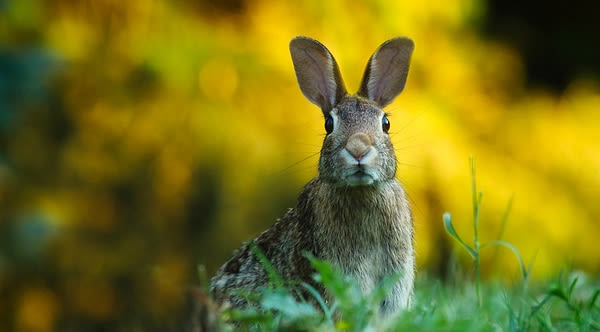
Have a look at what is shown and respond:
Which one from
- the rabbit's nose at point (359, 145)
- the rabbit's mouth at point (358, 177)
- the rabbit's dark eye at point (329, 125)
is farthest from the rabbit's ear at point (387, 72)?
the rabbit's mouth at point (358, 177)

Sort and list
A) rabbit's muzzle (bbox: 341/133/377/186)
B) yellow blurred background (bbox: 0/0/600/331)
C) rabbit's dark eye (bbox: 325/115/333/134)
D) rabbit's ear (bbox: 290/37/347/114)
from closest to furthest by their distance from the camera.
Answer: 1. rabbit's muzzle (bbox: 341/133/377/186)
2. rabbit's dark eye (bbox: 325/115/333/134)
3. rabbit's ear (bbox: 290/37/347/114)
4. yellow blurred background (bbox: 0/0/600/331)

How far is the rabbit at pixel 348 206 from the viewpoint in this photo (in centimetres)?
297

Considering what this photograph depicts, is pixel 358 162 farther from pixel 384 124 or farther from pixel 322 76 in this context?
pixel 322 76

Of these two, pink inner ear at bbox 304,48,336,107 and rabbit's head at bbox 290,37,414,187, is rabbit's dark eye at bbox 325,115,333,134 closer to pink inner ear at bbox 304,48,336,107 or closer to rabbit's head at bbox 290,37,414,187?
rabbit's head at bbox 290,37,414,187

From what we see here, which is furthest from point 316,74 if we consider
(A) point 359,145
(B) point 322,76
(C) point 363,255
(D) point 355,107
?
(C) point 363,255

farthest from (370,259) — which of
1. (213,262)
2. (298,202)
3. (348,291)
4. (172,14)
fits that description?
(172,14)

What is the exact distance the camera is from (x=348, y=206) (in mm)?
3080

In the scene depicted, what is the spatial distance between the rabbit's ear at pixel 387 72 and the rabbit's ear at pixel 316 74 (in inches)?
4.1

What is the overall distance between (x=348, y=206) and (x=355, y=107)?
0.36 metres

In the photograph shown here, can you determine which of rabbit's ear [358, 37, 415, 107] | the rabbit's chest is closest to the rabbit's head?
rabbit's ear [358, 37, 415, 107]

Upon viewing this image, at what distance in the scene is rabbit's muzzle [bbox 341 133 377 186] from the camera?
114 inches

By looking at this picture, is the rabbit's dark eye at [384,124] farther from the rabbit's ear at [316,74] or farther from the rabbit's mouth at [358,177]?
the rabbit's mouth at [358,177]

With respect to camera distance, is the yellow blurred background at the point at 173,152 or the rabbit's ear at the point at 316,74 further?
the yellow blurred background at the point at 173,152

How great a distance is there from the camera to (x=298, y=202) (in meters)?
3.34
